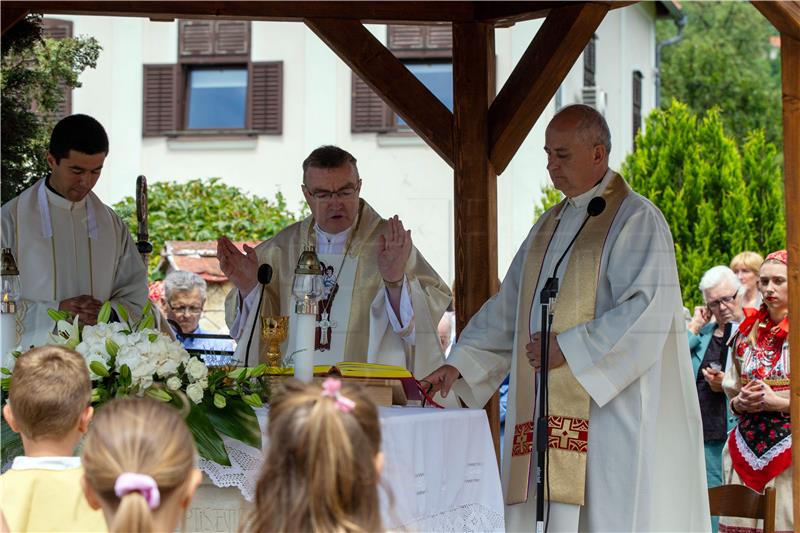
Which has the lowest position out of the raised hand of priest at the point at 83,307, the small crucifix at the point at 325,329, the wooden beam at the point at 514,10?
the small crucifix at the point at 325,329

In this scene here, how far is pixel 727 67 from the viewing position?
81.5 ft

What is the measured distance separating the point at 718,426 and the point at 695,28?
71.1ft

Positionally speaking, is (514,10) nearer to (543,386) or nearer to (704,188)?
(543,386)

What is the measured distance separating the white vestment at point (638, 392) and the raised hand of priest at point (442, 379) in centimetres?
49

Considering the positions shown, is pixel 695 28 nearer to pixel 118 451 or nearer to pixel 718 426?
pixel 718 426

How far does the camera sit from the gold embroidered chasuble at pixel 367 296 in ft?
18.7

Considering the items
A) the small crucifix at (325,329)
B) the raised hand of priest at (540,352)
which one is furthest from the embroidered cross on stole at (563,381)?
the small crucifix at (325,329)

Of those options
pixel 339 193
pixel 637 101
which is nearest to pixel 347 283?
pixel 339 193

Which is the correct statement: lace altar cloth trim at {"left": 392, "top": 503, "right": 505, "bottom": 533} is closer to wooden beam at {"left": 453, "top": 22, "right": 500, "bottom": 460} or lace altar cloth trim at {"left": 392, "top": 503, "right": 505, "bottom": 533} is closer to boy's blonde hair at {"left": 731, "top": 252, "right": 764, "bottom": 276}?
wooden beam at {"left": 453, "top": 22, "right": 500, "bottom": 460}

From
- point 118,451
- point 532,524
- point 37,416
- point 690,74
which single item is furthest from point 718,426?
point 690,74

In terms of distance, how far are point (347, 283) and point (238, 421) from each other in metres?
1.94

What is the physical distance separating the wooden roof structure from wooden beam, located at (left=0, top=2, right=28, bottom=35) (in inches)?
16.5

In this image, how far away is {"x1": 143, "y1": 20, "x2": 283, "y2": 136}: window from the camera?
7.45 m

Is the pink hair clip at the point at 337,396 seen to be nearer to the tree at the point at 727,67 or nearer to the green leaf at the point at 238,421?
the green leaf at the point at 238,421
